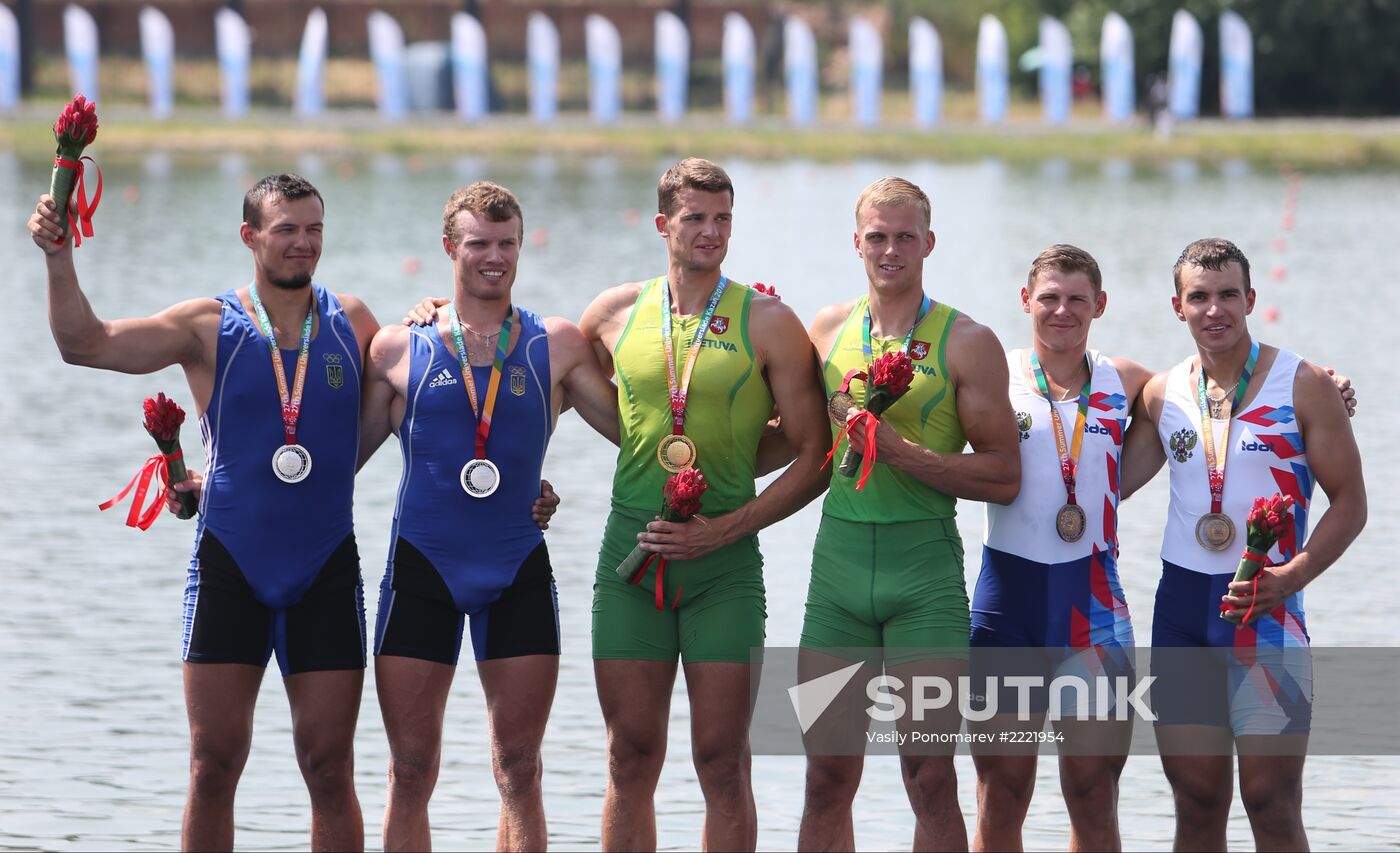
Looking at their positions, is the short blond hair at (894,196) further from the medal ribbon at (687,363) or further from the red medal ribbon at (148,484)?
the red medal ribbon at (148,484)

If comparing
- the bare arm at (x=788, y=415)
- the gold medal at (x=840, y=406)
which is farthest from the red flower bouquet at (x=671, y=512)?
the gold medal at (x=840, y=406)

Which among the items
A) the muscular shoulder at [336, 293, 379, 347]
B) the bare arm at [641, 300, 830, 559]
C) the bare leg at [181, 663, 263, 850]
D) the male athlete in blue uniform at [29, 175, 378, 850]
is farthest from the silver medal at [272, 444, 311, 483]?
the bare arm at [641, 300, 830, 559]

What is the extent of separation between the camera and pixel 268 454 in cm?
844

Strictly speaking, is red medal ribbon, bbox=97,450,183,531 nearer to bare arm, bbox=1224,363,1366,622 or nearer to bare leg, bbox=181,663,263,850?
bare leg, bbox=181,663,263,850

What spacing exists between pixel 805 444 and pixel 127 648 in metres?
8.09

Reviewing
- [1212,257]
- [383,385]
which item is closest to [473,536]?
[383,385]

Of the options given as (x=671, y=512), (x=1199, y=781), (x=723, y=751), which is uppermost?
(x=671, y=512)

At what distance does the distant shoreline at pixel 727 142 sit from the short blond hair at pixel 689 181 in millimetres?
49557

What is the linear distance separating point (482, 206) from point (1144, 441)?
3048 mm

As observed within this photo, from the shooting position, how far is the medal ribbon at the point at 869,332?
837cm

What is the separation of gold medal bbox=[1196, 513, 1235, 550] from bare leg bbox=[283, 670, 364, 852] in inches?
141

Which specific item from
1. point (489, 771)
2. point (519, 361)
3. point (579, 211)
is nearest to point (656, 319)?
point (519, 361)

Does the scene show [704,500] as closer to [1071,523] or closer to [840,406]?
[840,406]

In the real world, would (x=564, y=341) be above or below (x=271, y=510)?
above
